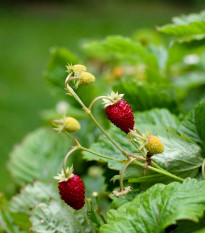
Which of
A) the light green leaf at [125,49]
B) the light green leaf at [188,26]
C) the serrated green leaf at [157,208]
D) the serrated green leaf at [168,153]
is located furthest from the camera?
the light green leaf at [125,49]

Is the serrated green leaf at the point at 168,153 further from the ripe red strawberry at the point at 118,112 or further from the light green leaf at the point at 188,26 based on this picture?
the light green leaf at the point at 188,26

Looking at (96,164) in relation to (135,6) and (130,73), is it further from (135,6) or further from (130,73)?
(135,6)

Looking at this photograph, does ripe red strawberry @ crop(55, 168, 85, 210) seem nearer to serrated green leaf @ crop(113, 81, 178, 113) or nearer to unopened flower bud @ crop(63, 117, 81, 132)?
unopened flower bud @ crop(63, 117, 81, 132)

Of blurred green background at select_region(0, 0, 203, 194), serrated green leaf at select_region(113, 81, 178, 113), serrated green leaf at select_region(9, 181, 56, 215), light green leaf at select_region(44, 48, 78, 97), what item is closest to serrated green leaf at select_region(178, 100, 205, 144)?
serrated green leaf at select_region(113, 81, 178, 113)

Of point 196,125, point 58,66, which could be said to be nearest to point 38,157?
point 58,66

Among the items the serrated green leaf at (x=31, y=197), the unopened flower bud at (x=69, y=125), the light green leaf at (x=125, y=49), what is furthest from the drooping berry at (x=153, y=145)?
the light green leaf at (x=125, y=49)

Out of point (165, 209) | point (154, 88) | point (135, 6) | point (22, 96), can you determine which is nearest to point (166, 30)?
point (154, 88)
